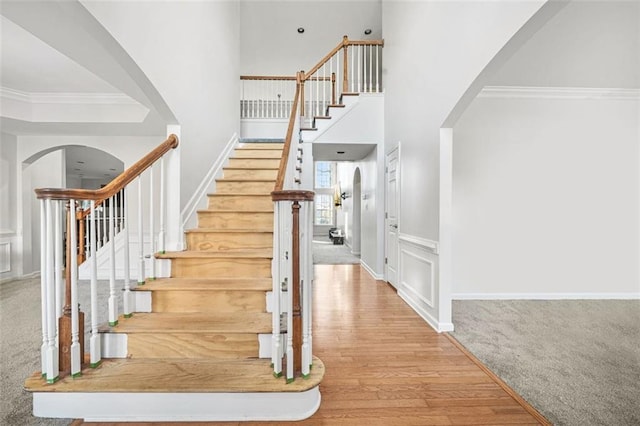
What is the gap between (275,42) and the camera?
7.14 meters

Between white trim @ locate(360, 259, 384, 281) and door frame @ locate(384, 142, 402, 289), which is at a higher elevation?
door frame @ locate(384, 142, 402, 289)

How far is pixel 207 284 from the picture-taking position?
2.24 m

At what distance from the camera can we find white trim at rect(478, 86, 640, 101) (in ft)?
12.0

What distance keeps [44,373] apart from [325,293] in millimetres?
2909

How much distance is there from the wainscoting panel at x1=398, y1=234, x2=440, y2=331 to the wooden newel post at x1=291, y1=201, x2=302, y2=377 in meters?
1.67

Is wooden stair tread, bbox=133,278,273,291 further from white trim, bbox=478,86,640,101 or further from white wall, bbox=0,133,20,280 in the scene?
white wall, bbox=0,133,20,280

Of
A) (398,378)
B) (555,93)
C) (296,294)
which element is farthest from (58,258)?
(555,93)

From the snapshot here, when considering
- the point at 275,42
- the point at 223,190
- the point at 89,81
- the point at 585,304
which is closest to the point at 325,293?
the point at 223,190

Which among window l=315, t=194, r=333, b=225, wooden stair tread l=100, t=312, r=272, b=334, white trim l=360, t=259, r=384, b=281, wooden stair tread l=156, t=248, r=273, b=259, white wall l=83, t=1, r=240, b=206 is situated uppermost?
white wall l=83, t=1, r=240, b=206

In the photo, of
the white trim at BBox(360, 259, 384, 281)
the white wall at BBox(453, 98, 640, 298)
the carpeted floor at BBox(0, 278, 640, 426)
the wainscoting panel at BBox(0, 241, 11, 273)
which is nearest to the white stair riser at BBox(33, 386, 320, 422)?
the carpeted floor at BBox(0, 278, 640, 426)

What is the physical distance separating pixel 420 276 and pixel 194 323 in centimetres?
235

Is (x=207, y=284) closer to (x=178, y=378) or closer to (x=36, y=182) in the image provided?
(x=178, y=378)

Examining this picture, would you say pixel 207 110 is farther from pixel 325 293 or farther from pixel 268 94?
pixel 268 94

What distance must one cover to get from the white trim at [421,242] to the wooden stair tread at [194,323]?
5.64ft
